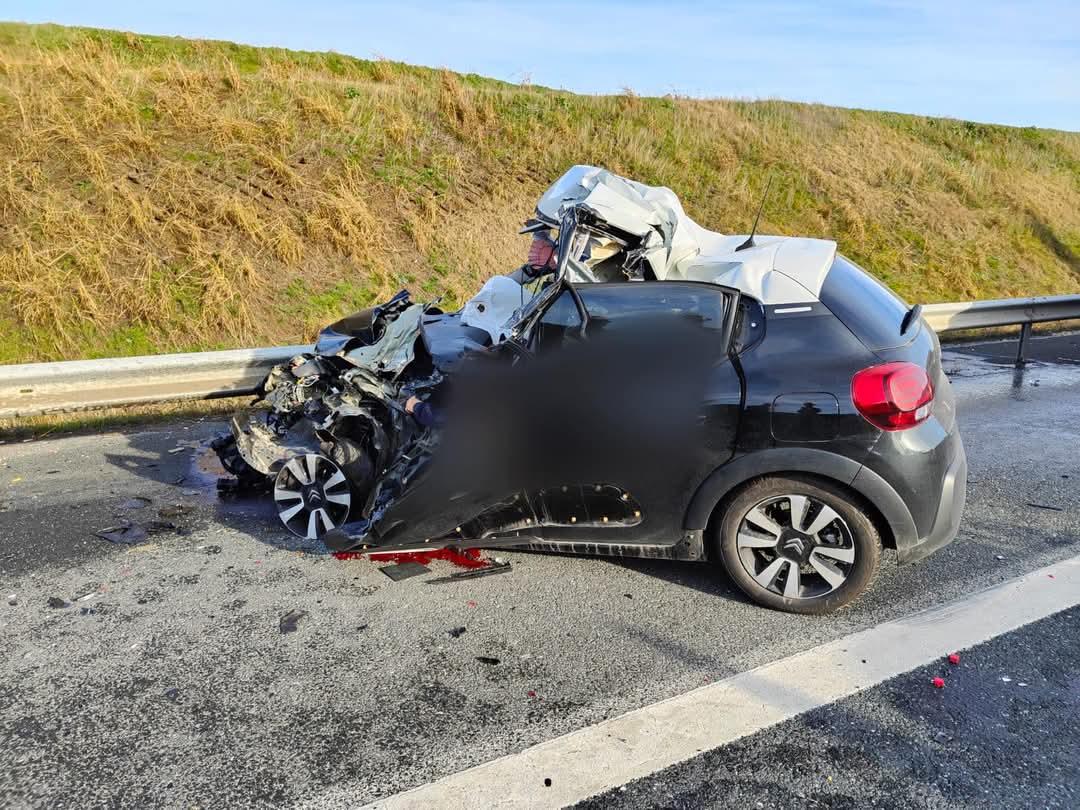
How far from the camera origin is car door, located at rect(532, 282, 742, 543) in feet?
12.9

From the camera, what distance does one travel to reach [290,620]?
3918 millimetres

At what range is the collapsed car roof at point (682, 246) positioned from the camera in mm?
4086

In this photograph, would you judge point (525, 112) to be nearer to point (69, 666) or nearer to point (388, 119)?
point (388, 119)

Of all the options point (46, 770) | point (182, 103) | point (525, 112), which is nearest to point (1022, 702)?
point (46, 770)

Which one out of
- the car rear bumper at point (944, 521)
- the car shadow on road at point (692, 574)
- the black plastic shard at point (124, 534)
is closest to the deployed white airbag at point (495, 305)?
the car shadow on road at point (692, 574)

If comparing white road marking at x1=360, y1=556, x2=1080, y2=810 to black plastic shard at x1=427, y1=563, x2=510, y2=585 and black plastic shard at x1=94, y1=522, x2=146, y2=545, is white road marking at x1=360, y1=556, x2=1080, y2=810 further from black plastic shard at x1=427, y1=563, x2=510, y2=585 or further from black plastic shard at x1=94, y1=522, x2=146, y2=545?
black plastic shard at x1=94, y1=522, x2=146, y2=545

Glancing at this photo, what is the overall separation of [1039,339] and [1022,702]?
11.2 metres

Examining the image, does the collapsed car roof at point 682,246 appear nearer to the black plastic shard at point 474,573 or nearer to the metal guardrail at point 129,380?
the black plastic shard at point 474,573

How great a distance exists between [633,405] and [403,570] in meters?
1.51

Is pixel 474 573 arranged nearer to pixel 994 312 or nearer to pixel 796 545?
pixel 796 545

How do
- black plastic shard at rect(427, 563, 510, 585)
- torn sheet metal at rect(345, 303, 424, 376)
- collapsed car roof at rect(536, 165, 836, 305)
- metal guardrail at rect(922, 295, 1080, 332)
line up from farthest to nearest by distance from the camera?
metal guardrail at rect(922, 295, 1080, 332) → torn sheet metal at rect(345, 303, 424, 376) → black plastic shard at rect(427, 563, 510, 585) → collapsed car roof at rect(536, 165, 836, 305)

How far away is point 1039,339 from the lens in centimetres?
1265

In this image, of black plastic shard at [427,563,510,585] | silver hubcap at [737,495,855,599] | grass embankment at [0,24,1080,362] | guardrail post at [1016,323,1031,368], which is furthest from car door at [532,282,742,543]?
guardrail post at [1016,323,1031,368]

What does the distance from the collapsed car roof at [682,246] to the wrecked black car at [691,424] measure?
0.01 meters
